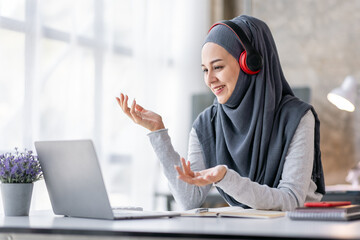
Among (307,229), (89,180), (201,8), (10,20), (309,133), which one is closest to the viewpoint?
(307,229)

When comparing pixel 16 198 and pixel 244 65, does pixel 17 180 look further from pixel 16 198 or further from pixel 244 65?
pixel 244 65

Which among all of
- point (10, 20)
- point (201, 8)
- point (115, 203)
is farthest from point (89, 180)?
point (201, 8)

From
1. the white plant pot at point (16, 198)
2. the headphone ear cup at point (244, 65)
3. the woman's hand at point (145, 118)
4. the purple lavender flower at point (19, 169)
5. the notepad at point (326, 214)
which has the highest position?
the headphone ear cup at point (244, 65)

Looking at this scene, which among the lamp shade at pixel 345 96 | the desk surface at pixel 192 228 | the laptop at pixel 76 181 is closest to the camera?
the desk surface at pixel 192 228

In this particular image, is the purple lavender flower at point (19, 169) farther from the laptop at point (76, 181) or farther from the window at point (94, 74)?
the window at point (94, 74)

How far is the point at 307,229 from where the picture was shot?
1057 mm

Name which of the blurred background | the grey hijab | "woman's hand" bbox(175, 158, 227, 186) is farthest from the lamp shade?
"woman's hand" bbox(175, 158, 227, 186)

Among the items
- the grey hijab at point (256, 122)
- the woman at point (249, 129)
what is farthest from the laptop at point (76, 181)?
the grey hijab at point (256, 122)

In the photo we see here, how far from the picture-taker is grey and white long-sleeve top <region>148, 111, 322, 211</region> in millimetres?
1539

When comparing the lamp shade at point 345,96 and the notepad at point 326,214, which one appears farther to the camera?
the lamp shade at point 345,96

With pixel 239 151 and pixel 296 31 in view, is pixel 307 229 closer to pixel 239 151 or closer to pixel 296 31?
pixel 239 151

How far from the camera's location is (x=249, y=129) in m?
1.85

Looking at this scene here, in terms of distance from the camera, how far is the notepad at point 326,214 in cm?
122

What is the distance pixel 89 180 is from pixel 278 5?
3.38 meters
